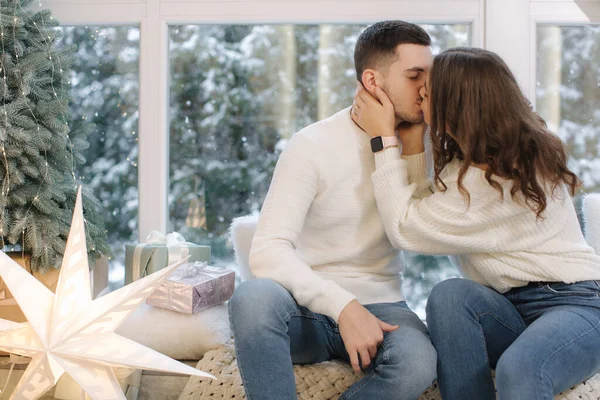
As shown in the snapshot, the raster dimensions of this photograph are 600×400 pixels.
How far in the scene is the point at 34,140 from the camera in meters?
1.76

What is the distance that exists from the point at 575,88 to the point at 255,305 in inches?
60.4

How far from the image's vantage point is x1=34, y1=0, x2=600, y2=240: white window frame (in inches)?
84.7

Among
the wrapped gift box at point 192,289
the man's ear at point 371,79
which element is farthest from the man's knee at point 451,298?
the wrapped gift box at point 192,289

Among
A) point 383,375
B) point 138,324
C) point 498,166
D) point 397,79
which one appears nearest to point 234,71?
point 397,79

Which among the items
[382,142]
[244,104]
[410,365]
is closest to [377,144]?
[382,142]

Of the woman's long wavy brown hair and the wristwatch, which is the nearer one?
the woman's long wavy brown hair

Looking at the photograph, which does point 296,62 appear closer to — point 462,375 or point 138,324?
point 138,324

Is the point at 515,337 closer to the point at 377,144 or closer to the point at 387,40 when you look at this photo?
the point at 377,144

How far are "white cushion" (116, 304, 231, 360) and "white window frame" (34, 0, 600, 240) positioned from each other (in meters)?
0.53

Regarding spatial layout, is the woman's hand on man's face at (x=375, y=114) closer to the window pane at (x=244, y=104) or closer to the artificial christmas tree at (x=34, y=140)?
the window pane at (x=244, y=104)

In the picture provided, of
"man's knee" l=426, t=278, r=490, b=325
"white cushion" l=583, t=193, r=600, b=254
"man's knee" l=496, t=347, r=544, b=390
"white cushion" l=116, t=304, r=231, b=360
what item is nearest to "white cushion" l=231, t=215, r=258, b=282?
"white cushion" l=116, t=304, r=231, b=360

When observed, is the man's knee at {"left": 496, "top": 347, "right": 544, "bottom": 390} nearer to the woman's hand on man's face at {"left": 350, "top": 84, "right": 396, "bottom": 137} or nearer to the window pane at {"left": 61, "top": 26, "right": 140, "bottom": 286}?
the woman's hand on man's face at {"left": 350, "top": 84, "right": 396, "bottom": 137}

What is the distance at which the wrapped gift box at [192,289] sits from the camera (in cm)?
179

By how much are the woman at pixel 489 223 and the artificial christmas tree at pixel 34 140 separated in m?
0.98
